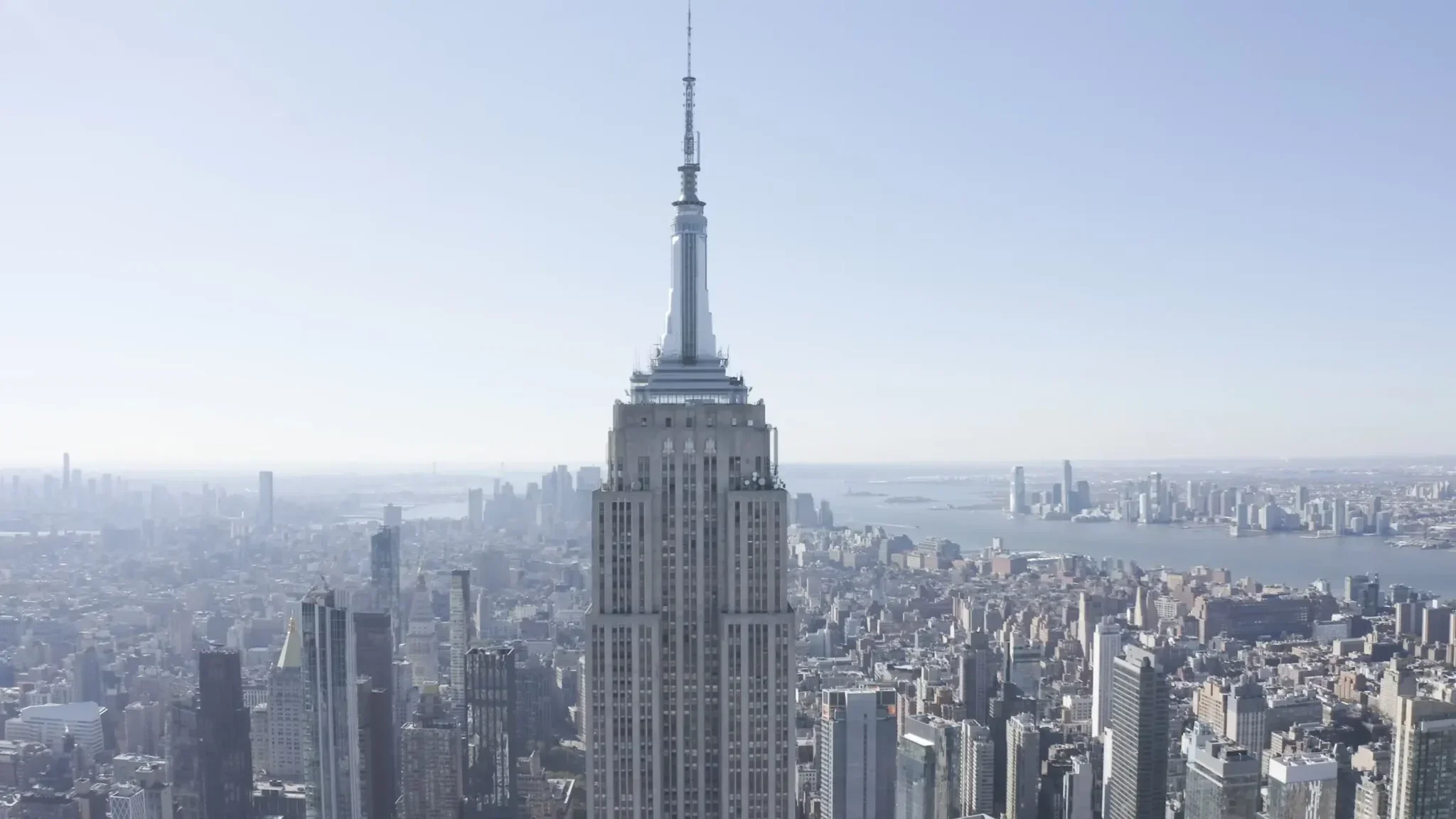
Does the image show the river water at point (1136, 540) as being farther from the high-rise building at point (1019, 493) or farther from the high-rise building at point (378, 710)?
the high-rise building at point (378, 710)

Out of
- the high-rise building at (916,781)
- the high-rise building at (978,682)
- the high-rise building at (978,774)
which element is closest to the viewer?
the high-rise building at (916,781)

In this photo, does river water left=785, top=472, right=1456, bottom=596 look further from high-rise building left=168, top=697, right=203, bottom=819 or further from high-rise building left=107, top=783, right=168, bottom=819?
high-rise building left=107, top=783, right=168, bottom=819

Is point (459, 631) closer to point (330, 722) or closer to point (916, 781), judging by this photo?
point (330, 722)

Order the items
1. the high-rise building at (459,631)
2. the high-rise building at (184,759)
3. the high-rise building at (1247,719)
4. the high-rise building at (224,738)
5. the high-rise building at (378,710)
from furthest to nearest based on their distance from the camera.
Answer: the high-rise building at (459,631) → the high-rise building at (1247,719) → the high-rise building at (378,710) → the high-rise building at (224,738) → the high-rise building at (184,759)

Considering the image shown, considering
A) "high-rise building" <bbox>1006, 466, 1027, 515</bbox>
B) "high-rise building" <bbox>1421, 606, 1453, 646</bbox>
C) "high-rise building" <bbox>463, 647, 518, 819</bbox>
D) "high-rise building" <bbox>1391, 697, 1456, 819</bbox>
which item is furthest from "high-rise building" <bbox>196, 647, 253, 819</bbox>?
"high-rise building" <bbox>1006, 466, 1027, 515</bbox>

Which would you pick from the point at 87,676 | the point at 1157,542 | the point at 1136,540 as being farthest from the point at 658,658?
the point at 1136,540

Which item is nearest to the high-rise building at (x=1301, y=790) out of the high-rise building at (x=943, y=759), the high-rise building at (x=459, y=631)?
the high-rise building at (x=943, y=759)

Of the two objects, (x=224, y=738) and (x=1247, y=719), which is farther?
(x=1247, y=719)
